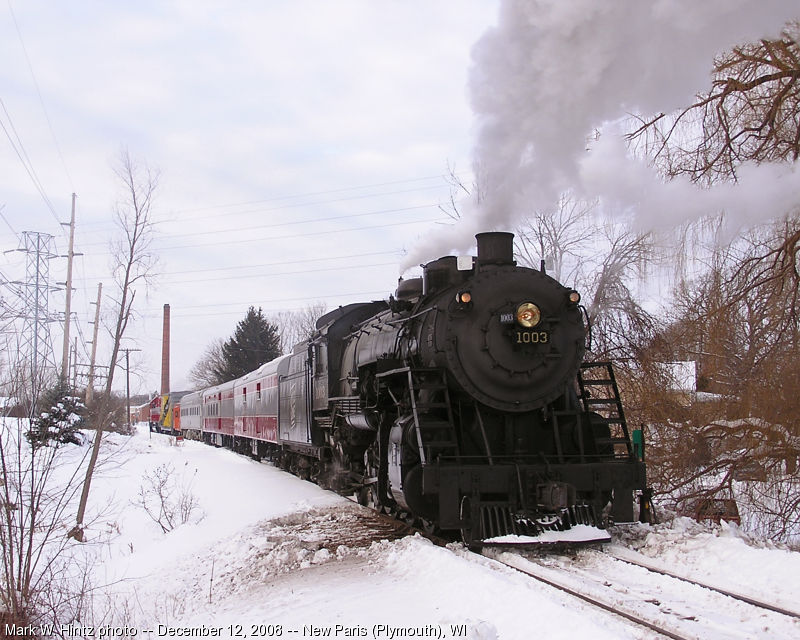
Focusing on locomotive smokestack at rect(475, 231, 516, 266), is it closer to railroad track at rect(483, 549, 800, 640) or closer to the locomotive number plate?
the locomotive number plate

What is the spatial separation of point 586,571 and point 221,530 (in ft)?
19.7

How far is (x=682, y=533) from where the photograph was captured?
26.2 ft

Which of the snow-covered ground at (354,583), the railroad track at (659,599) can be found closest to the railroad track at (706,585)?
the railroad track at (659,599)

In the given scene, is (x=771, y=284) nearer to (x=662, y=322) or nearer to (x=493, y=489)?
(x=493, y=489)

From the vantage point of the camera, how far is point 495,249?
30.6ft

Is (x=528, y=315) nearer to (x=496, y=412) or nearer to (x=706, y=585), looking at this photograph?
(x=496, y=412)

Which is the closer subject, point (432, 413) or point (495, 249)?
point (432, 413)

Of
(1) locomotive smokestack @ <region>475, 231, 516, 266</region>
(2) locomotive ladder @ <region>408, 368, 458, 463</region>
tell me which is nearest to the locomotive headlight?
(1) locomotive smokestack @ <region>475, 231, 516, 266</region>

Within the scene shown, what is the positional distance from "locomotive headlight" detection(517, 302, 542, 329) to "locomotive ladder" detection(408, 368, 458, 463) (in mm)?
1115

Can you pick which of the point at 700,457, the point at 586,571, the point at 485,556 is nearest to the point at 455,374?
the point at 485,556

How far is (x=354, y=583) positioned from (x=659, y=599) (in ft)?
9.10

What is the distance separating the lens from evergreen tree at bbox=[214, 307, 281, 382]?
6109 centimetres

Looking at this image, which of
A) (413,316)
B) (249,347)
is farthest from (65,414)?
(249,347)

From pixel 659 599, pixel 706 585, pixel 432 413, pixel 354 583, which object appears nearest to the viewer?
pixel 659 599
